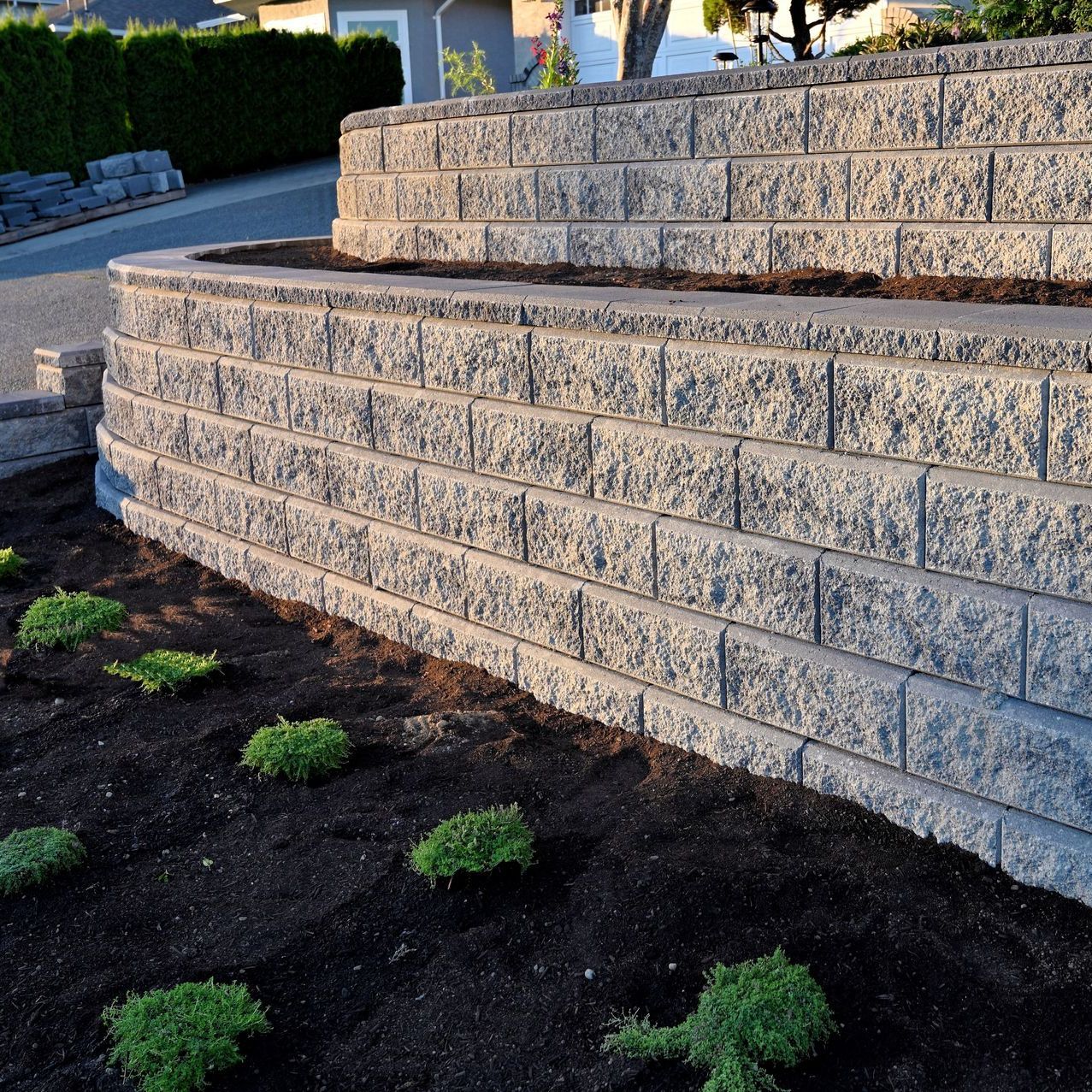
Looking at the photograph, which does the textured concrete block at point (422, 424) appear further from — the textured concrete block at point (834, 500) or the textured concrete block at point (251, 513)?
the textured concrete block at point (834, 500)

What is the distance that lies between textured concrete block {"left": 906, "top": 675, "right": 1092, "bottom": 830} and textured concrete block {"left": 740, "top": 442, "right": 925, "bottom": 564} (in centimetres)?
41

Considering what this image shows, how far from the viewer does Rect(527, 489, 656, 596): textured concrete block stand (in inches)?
167

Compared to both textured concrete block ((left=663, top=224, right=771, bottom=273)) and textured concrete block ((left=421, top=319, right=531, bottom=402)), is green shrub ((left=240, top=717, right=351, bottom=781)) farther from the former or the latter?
textured concrete block ((left=663, top=224, right=771, bottom=273))

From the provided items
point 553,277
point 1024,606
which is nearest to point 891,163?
point 553,277

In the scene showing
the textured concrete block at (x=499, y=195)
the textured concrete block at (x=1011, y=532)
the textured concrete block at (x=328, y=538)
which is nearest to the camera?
the textured concrete block at (x=1011, y=532)

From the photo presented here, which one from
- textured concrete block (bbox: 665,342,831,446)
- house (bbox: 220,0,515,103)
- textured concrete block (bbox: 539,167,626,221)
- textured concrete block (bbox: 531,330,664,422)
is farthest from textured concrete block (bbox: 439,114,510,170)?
house (bbox: 220,0,515,103)

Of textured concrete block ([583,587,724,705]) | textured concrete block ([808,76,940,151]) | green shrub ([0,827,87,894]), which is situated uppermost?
textured concrete block ([808,76,940,151])

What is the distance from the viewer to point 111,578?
6656 mm

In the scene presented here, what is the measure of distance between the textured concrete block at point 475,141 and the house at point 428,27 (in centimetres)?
1937

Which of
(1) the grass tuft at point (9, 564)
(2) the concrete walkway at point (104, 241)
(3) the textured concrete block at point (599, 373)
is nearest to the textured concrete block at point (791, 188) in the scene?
(3) the textured concrete block at point (599, 373)

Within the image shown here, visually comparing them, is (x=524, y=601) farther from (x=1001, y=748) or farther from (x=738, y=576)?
(x=1001, y=748)

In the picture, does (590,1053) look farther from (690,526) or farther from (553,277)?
(553,277)

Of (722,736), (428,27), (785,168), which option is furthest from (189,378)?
(428,27)

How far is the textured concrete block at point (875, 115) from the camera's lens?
14.9 feet
